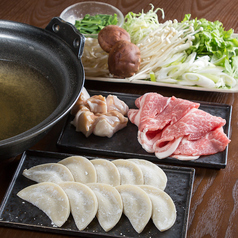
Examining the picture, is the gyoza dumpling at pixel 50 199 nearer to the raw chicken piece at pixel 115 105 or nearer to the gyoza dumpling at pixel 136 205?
the gyoza dumpling at pixel 136 205

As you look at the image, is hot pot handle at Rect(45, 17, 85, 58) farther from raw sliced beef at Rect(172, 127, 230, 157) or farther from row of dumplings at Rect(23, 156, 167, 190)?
raw sliced beef at Rect(172, 127, 230, 157)

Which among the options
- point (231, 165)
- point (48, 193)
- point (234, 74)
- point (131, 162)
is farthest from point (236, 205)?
point (234, 74)

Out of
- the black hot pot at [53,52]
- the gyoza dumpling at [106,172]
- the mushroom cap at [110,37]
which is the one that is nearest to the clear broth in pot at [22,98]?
the black hot pot at [53,52]

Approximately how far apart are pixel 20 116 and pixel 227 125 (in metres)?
1.21

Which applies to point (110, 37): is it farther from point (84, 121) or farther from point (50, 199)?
point (50, 199)

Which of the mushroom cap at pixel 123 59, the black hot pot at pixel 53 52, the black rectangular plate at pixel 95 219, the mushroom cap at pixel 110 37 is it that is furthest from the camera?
the mushroom cap at pixel 110 37

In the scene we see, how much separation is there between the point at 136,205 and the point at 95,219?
0.19m

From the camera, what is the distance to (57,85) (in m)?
1.85

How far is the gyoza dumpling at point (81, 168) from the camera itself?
1.65m

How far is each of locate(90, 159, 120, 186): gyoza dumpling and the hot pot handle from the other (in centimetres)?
56

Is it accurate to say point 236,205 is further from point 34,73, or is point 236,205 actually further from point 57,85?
point 34,73

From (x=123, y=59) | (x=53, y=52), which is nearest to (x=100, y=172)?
(x=53, y=52)

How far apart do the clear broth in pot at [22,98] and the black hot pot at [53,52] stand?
5cm

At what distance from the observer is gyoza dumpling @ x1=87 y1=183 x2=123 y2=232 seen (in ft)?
4.83
